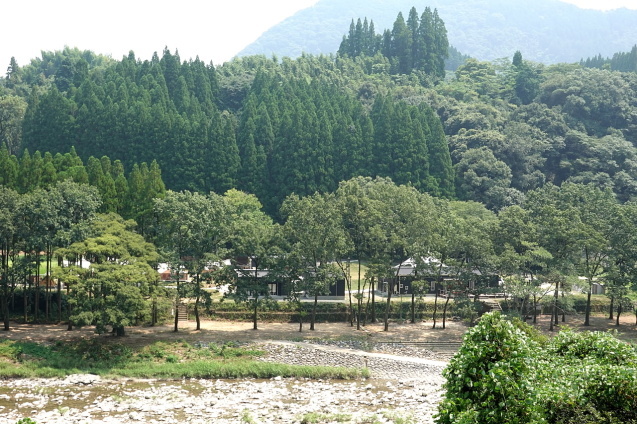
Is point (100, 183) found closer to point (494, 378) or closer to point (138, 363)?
point (138, 363)

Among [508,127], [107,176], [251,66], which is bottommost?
[107,176]

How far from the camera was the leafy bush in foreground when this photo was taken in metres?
14.4

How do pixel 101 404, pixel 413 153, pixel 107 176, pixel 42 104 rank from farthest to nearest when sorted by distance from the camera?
pixel 42 104, pixel 413 153, pixel 107 176, pixel 101 404

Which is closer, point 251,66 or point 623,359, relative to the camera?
point 623,359

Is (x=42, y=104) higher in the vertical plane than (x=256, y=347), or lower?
higher

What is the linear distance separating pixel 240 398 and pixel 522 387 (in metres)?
20.3

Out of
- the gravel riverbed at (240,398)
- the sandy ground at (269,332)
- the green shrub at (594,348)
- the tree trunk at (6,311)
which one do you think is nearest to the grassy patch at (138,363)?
the gravel riverbed at (240,398)

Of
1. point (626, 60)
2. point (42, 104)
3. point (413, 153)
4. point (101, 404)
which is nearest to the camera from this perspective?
point (101, 404)

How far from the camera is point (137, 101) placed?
257 ft

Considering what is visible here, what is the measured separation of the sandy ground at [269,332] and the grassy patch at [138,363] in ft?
4.93

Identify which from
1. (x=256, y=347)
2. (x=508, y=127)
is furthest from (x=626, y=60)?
(x=256, y=347)

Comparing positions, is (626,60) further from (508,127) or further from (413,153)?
(413,153)

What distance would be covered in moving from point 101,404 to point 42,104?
55.6 m

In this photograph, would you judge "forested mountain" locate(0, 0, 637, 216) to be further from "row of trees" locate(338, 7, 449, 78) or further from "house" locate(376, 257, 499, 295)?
"house" locate(376, 257, 499, 295)
